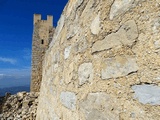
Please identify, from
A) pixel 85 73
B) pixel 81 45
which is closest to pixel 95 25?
pixel 81 45

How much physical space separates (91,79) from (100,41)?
288 mm

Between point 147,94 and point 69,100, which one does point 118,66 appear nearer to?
point 147,94

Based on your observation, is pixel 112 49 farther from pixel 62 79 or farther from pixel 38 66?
pixel 38 66

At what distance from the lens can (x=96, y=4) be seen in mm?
1583

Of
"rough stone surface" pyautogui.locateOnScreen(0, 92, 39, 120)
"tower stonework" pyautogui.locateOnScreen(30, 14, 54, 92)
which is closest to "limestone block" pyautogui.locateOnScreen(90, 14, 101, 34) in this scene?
"rough stone surface" pyautogui.locateOnScreen(0, 92, 39, 120)

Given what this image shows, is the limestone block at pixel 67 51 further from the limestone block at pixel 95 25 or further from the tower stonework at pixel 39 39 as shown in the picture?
the tower stonework at pixel 39 39

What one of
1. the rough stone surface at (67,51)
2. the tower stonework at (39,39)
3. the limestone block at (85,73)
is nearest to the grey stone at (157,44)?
the limestone block at (85,73)

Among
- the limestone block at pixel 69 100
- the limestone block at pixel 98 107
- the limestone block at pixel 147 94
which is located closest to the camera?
the limestone block at pixel 147 94

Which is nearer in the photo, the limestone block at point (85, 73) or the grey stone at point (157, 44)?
the grey stone at point (157, 44)

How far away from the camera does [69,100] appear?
1.95 metres

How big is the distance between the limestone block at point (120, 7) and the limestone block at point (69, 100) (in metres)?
0.82

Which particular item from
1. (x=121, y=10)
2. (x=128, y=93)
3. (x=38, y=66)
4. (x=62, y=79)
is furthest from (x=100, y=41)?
(x=38, y=66)

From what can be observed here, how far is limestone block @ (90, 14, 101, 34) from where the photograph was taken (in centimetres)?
154

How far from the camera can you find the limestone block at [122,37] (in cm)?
119
